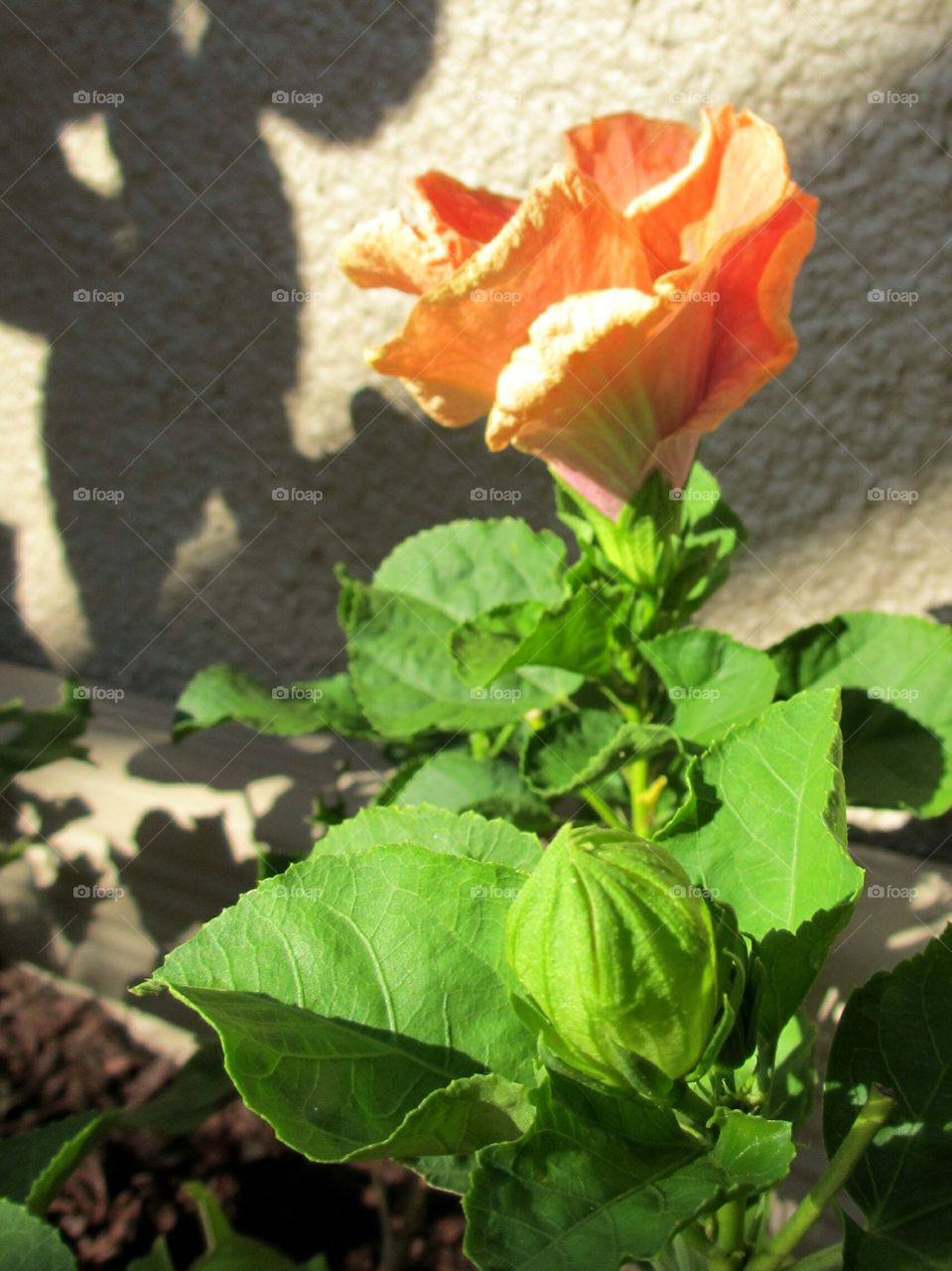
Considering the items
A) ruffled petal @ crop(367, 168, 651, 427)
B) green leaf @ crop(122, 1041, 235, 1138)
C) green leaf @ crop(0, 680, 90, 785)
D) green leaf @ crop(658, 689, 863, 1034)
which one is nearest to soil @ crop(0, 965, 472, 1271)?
green leaf @ crop(122, 1041, 235, 1138)

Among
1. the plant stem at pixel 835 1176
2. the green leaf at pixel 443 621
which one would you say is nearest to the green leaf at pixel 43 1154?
the green leaf at pixel 443 621

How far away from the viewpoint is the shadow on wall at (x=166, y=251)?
91cm

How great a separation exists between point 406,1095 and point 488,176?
699 mm

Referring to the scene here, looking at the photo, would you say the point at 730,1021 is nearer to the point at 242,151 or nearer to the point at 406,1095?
the point at 406,1095

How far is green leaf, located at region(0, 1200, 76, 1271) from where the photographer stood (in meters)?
0.54

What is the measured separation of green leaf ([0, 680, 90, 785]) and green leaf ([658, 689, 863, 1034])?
63 centimetres

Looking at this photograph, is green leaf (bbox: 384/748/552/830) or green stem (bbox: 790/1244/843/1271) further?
green leaf (bbox: 384/748/552/830)

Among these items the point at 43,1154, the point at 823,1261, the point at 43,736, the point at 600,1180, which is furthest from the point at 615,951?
the point at 43,736

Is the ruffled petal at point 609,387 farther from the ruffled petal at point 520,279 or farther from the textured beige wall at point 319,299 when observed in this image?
the textured beige wall at point 319,299

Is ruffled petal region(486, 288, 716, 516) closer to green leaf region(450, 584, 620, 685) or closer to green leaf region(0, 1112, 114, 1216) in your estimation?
green leaf region(450, 584, 620, 685)

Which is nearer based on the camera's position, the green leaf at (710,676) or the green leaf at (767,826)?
the green leaf at (767,826)

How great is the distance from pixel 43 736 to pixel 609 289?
66 cm

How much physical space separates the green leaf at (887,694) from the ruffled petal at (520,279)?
0.86ft

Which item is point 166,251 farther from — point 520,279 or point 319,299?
point 520,279
